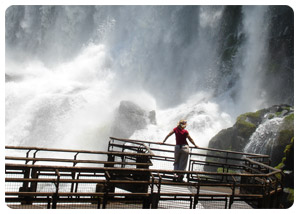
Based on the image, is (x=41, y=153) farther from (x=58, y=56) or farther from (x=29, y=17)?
(x=29, y=17)

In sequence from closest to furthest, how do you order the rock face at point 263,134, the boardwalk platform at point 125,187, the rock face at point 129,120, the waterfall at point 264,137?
the boardwalk platform at point 125,187 → the rock face at point 263,134 → the waterfall at point 264,137 → the rock face at point 129,120

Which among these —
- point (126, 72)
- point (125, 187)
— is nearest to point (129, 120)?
point (126, 72)

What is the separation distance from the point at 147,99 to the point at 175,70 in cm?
552

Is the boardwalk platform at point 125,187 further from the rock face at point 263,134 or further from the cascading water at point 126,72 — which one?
the cascading water at point 126,72

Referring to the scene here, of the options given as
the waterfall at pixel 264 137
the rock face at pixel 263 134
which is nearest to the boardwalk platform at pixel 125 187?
the rock face at pixel 263 134

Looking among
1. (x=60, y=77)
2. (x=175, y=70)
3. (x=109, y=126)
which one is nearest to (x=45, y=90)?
(x=60, y=77)

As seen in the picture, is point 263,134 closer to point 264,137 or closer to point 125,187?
point 264,137

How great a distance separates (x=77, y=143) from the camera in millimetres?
34125

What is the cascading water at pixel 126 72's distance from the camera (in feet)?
113

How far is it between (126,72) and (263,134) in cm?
2530

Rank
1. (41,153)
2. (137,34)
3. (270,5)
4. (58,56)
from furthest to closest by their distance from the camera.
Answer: (58,56) < (137,34) < (270,5) < (41,153)

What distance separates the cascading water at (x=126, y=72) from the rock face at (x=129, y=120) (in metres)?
0.76

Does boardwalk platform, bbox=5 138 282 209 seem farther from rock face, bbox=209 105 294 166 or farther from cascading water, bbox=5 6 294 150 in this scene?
cascading water, bbox=5 6 294 150

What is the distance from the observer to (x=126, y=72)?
146ft
